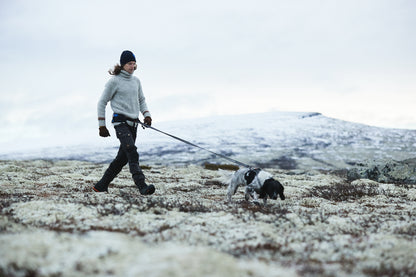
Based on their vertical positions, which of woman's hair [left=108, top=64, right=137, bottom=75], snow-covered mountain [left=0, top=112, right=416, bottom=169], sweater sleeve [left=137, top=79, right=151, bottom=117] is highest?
woman's hair [left=108, top=64, right=137, bottom=75]

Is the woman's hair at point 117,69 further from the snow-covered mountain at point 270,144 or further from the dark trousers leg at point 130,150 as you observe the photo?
the snow-covered mountain at point 270,144

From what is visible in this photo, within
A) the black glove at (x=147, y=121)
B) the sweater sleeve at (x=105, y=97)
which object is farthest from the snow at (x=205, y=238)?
the black glove at (x=147, y=121)

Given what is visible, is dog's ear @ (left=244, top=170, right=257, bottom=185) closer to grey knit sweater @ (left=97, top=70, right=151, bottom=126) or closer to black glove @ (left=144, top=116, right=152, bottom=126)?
black glove @ (left=144, top=116, right=152, bottom=126)

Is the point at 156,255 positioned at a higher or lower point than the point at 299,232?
higher

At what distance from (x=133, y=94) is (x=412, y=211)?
7689 millimetres

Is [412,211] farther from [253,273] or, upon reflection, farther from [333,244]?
[253,273]

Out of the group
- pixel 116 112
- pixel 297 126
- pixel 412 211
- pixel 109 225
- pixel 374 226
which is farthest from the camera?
pixel 297 126

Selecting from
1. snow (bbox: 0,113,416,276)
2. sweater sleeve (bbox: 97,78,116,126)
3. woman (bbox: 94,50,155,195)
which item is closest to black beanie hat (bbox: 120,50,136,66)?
woman (bbox: 94,50,155,195)

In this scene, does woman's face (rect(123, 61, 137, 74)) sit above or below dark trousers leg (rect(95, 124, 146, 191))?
above

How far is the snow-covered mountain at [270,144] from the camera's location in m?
63.1

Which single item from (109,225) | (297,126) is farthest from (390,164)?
(297,126)

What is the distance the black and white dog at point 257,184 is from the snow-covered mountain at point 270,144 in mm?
45887

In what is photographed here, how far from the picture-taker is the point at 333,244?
5016 mm

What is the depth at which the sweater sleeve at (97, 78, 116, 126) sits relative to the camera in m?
8.94
